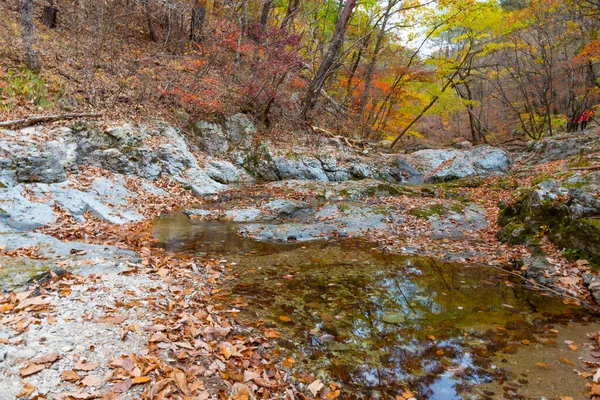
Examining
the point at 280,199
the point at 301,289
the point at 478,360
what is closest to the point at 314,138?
the point at 280,199

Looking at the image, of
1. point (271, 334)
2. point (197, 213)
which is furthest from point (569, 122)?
point (271, 334)

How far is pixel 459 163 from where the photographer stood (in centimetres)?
1741

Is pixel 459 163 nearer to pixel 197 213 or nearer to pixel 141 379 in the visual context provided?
pixel 197 213

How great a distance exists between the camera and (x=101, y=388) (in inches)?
91.1

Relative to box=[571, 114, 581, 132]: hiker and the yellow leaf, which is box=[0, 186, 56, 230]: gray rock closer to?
the yellow leaf

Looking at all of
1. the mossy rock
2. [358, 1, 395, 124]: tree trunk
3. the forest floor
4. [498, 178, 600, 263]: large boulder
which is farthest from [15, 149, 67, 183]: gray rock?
[358, 1, 395, 124]: tree trunk

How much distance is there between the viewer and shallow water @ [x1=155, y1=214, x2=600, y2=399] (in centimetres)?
301

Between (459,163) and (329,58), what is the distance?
333 inches

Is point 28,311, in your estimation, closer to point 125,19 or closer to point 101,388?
point 101,388

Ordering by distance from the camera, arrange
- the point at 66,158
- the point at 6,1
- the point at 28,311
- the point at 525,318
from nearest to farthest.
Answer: the point at 28,311, the point at 525,318, the point at 66,158, the point at 6,1

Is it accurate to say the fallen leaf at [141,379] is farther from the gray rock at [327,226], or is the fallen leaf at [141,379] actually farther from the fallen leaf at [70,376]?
the gray rock at [327,226]

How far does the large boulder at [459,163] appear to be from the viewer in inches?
661

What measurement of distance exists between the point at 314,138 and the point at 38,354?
15.1 metres

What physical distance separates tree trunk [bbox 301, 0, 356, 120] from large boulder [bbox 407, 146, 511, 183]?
6.06m
